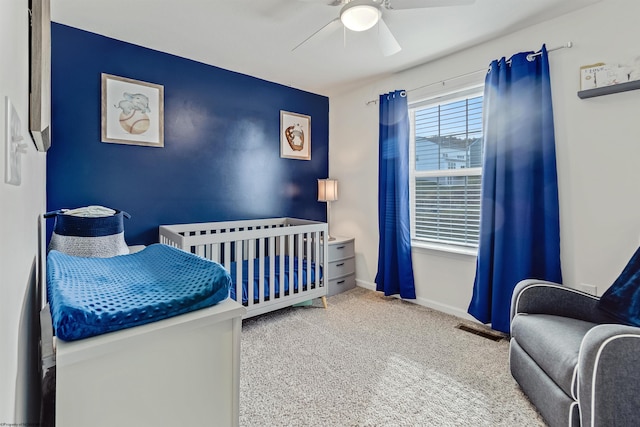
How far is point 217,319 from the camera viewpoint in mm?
693

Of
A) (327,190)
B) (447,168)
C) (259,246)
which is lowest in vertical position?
(259,246)

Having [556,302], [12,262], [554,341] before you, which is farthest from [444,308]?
[12,262]

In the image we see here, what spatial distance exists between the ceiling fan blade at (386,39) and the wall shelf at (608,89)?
125cm

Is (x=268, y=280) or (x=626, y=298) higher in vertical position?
(x=626, y=298)

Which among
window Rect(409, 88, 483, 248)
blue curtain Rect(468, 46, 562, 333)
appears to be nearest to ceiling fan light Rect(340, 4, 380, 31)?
blue curtain Rect(468, 46, 562, 333)

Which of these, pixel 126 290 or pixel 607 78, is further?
pixel 607 78

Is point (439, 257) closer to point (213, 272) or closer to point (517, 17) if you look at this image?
point (517, 17)

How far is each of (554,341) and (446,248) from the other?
1.48 metres

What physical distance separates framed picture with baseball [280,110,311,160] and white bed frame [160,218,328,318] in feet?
2.74

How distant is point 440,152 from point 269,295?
204 cm

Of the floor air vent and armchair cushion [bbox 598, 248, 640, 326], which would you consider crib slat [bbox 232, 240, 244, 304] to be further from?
armchair cushion [bbox 598, 248, 640, 326]

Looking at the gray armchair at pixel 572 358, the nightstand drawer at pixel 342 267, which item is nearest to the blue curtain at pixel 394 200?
the nightstand drawer at pixel 342 267

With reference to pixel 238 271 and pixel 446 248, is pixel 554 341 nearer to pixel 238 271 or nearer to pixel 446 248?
pixel 446 248

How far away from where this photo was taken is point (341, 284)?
11.5 ft
